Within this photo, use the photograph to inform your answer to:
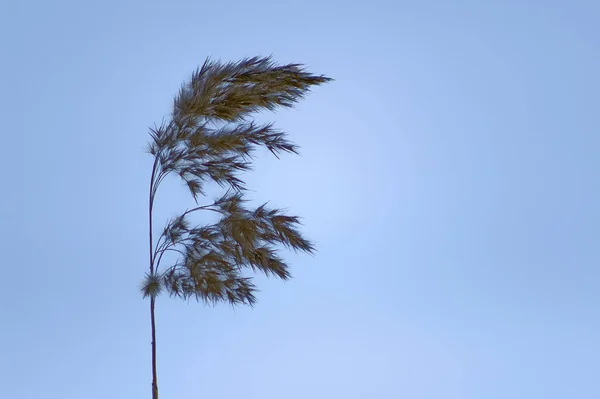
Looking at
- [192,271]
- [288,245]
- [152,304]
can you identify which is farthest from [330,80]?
[152,304]

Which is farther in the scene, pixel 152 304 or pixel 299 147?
pixel 299 147

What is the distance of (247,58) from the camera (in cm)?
620

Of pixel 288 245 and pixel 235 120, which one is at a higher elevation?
pixel 235 120

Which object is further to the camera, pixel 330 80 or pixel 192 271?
pixel 330 80

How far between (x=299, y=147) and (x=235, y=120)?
2.02 ft

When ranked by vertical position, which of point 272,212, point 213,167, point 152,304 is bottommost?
point 152,304

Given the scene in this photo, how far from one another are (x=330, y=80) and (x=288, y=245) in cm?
140

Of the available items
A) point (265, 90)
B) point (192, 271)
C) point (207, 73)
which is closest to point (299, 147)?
point (265, 90)

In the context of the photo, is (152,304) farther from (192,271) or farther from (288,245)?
(288,245)

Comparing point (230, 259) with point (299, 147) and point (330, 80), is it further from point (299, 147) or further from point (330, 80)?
point (330, 80)

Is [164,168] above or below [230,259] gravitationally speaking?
above

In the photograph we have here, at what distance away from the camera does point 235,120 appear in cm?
617

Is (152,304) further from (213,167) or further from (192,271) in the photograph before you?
(213,167)

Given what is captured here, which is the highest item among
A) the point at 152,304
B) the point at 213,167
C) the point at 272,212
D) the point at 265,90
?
the point at 265,90
